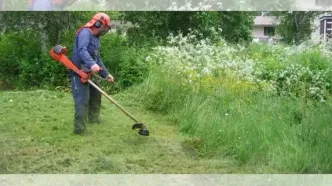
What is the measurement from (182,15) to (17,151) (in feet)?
3.64

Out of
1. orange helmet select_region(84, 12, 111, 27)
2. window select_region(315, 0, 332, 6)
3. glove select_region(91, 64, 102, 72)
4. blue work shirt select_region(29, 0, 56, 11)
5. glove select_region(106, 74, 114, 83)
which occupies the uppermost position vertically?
window select_region(315, 0, 332, 6)

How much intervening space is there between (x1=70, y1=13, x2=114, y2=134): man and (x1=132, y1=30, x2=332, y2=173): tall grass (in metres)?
0.24

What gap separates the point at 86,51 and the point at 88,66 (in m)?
0.08

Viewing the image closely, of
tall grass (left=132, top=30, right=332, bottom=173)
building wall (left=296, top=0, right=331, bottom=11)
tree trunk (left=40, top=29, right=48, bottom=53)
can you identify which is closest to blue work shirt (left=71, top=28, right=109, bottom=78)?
tree trunk (left=40, top=29, right=48, bottom=53)

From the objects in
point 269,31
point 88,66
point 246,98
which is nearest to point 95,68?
point 88,66

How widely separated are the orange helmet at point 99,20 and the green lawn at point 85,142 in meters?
0.39

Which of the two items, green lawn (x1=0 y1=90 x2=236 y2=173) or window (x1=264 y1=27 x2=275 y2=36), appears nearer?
green lawn (x1=0 y1=90 x2=236 y2=173)

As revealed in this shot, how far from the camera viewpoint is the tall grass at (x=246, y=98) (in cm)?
447

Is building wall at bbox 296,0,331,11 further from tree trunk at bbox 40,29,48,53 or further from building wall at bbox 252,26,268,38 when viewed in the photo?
tree trunk at bbox 40,29,48,53

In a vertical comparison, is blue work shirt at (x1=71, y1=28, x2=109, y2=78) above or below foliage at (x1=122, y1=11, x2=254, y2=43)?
below

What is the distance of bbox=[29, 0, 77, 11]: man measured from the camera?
455cm

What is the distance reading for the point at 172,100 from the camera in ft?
14.9

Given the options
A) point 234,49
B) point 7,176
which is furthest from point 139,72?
point 7,176

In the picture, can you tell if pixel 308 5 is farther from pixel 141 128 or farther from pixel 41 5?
pixel 41 5
